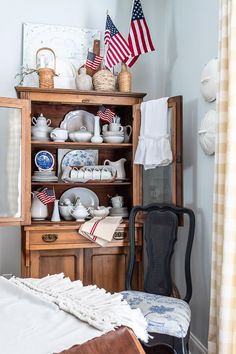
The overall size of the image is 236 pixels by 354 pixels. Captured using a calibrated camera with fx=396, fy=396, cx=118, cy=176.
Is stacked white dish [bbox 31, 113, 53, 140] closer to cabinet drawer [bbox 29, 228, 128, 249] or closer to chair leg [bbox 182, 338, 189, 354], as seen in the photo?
cabinet drawer [bbox 29, 228, 128, 249]

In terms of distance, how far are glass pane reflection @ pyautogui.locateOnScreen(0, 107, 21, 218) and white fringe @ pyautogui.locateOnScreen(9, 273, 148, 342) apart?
3.82 ft

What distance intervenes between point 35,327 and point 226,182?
113 cm

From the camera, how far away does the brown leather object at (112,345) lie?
3.26 feet

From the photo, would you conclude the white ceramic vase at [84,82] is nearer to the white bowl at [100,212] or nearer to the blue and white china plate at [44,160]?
the blue and white china plate at [44,160]

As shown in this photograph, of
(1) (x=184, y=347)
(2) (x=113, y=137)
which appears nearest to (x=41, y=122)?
(2) (x=113, y=137)

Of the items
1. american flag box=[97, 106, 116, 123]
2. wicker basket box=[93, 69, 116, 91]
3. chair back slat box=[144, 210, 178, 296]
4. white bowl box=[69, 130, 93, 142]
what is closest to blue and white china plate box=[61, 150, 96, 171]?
white bowl box=[69, 130, 93, 142]

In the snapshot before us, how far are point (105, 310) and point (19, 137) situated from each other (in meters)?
1.70

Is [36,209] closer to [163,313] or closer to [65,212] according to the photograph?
[65,212]

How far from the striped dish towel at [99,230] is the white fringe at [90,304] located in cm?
114

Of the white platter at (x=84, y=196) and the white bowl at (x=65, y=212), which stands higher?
the white platter at (x=84, y=196)

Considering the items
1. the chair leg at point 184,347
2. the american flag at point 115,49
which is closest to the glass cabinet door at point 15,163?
the american flag at point 115,49

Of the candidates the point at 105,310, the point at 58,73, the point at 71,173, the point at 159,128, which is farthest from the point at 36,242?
the point at 105,310

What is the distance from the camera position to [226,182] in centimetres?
187

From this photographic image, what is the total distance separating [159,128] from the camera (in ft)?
8.83
